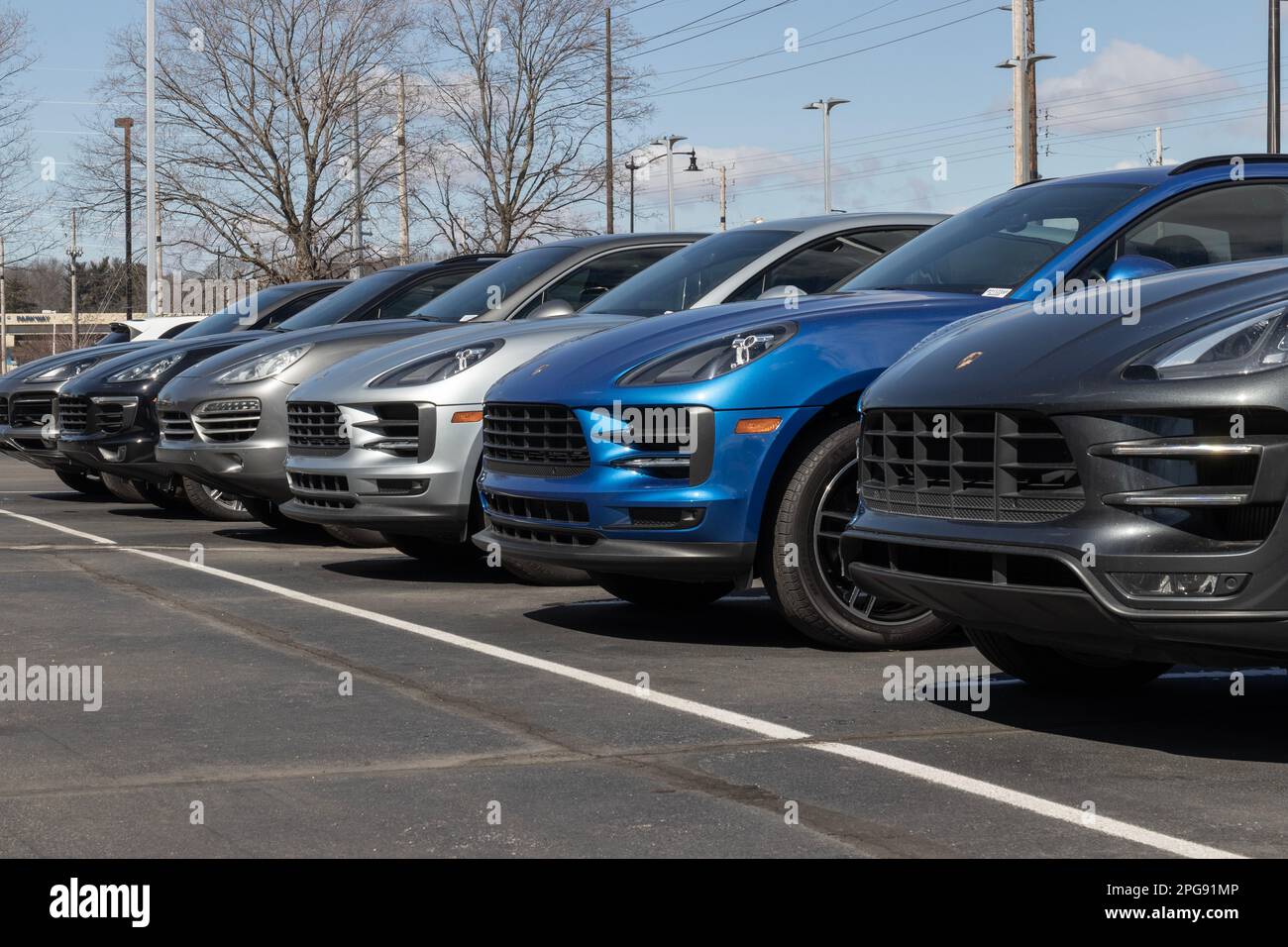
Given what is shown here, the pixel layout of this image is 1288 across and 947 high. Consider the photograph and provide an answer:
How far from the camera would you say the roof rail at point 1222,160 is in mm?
6758

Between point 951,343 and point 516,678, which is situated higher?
point 951,343

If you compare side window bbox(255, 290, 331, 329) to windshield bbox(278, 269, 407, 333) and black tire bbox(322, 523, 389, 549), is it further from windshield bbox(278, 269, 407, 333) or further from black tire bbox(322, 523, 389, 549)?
black tire bbox(322, 523, 389, 549)

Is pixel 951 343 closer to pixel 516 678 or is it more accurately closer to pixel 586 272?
pixel 516 678

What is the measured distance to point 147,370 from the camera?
1254 cm

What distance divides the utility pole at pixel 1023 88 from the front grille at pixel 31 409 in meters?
16.2

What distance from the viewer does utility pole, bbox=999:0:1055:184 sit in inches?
1038

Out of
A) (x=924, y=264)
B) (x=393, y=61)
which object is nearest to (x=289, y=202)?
(x=393, y=61)

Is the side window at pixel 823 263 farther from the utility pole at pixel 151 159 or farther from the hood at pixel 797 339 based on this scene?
the utility pole at pixel 151 159

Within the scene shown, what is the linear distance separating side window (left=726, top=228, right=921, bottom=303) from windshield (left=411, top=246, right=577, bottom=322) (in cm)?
223

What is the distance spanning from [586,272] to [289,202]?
85.5 ft

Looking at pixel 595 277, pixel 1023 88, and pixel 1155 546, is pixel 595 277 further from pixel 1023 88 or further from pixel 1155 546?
pixel 1023 88

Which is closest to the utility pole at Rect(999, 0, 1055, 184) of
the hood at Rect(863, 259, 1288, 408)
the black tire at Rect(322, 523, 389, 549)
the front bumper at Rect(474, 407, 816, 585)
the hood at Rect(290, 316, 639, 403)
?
the black tire at Rect(322, 523, 389, 549)

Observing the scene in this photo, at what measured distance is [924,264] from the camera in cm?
725

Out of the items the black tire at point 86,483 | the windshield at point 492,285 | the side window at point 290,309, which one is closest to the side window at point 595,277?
the windshield at point 492,285
